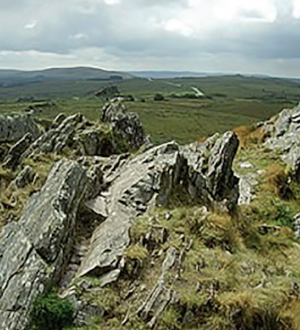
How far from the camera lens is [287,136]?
2969 cm

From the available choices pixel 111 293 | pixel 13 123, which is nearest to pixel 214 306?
pixel 111 293

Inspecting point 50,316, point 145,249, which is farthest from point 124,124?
Result: point 50,316

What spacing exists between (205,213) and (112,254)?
3255mm

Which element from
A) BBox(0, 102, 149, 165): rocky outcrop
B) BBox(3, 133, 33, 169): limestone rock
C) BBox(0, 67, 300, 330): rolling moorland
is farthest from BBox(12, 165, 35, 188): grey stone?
BBox(3, 133, 33, 169): limestone rock

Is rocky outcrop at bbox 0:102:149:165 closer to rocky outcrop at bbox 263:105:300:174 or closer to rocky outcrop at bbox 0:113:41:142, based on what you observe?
rocky outcrop at bbox 0:113:41:142

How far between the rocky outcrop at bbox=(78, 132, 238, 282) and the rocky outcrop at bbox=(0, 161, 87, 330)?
0.81 meters

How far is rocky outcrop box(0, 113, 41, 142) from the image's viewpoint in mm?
31016

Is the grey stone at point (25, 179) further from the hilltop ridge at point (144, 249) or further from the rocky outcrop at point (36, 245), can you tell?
the rocky outcrop at point (36, 245)

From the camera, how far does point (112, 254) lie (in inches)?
440

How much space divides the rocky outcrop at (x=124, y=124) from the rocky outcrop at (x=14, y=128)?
215 inches

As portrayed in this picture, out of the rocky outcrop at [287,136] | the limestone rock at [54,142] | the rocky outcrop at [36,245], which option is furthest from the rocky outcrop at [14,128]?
the rocky outcrop at [36,245]

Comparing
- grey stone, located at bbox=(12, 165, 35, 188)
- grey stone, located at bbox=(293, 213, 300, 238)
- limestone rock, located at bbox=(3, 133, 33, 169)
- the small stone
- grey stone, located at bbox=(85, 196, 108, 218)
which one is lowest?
grey stone, located at bbox=(293, 213, 300, 238)

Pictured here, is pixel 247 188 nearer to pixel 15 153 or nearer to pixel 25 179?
pixel 25 179

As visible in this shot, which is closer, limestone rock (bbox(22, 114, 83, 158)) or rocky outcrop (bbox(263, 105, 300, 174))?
limestone rock (bbox(22, 114, 83, 158))
